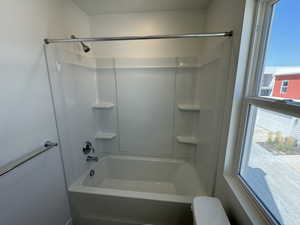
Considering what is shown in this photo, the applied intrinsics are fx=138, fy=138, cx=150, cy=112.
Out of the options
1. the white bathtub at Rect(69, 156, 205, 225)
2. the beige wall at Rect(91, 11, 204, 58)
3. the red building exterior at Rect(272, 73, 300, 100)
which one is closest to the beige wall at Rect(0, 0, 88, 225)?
the white bathtub at Rect(69, 156, 205, 225)

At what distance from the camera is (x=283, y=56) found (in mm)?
698

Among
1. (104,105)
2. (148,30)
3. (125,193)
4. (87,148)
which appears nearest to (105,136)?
(87,148)

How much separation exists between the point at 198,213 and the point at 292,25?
1.14 m

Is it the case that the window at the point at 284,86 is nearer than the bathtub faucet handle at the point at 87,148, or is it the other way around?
the window at the point at 284,86

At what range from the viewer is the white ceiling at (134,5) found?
1.58 metres

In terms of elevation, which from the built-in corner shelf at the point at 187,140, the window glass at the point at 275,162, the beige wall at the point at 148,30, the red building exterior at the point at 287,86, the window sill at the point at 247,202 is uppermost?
the beige wall at the point at 148,30

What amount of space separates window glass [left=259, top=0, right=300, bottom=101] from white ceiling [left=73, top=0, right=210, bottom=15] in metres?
1.13

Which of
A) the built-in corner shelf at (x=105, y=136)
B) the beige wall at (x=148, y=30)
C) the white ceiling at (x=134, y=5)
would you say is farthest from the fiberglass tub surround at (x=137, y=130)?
the white ceiling at (x=134, y=5)

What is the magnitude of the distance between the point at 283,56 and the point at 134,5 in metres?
1.65

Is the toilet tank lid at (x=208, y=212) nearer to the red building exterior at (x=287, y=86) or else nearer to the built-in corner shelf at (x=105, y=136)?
the red building exterior at (x=287, y=86)

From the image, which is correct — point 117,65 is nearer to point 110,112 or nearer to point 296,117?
point 110,112

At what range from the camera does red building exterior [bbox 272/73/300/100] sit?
2.02 feet

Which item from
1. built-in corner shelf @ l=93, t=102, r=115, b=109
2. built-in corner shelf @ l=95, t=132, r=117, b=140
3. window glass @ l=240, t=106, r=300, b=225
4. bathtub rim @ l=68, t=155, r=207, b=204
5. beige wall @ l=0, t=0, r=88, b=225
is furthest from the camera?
built-in corner shelf @ l=95, t=132, r=117, b=140

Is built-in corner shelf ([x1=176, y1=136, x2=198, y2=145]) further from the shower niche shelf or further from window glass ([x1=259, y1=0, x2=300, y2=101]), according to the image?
window glass ([x1=259, y1=0, x2=300, y2=101])
